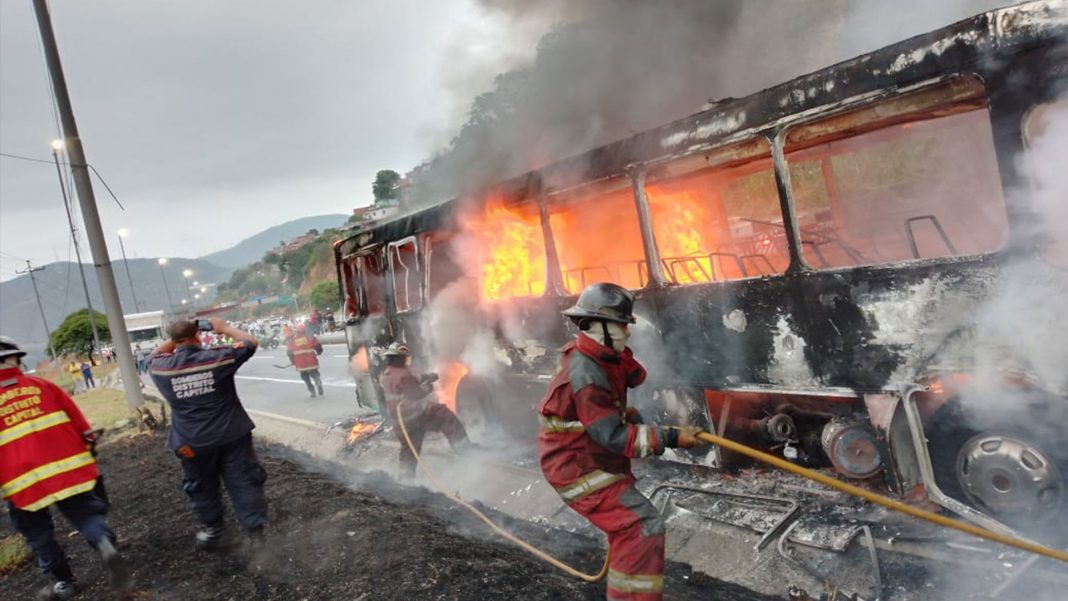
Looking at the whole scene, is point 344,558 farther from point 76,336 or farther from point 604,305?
point 76,336

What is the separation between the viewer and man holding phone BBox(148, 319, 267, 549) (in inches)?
172

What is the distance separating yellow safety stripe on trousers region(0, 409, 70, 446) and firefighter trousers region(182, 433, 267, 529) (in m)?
0.83

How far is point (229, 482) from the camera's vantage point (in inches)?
178

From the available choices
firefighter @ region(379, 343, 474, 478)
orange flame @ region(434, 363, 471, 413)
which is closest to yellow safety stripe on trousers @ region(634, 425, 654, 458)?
firefighter @ region(379, 343, 474, 478)

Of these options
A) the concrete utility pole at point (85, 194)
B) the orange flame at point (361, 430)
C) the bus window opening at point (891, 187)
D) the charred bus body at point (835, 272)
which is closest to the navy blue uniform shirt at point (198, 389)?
the charred bus body at point (835, 272)

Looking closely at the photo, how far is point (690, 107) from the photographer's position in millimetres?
10289

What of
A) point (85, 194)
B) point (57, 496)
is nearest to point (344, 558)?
point (57, 496)

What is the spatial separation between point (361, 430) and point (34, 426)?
5338mm

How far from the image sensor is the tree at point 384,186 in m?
59.1

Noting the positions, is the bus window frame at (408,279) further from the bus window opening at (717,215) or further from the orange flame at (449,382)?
the bus window opening at (717,215)

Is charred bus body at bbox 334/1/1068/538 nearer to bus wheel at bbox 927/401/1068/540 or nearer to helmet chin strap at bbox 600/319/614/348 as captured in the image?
bus wheel at bbox 927/401/1068/540

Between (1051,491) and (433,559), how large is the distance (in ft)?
11.4

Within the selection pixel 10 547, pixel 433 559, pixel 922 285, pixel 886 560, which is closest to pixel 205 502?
pixel 433 559

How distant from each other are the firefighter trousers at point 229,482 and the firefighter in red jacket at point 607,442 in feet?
8.73
